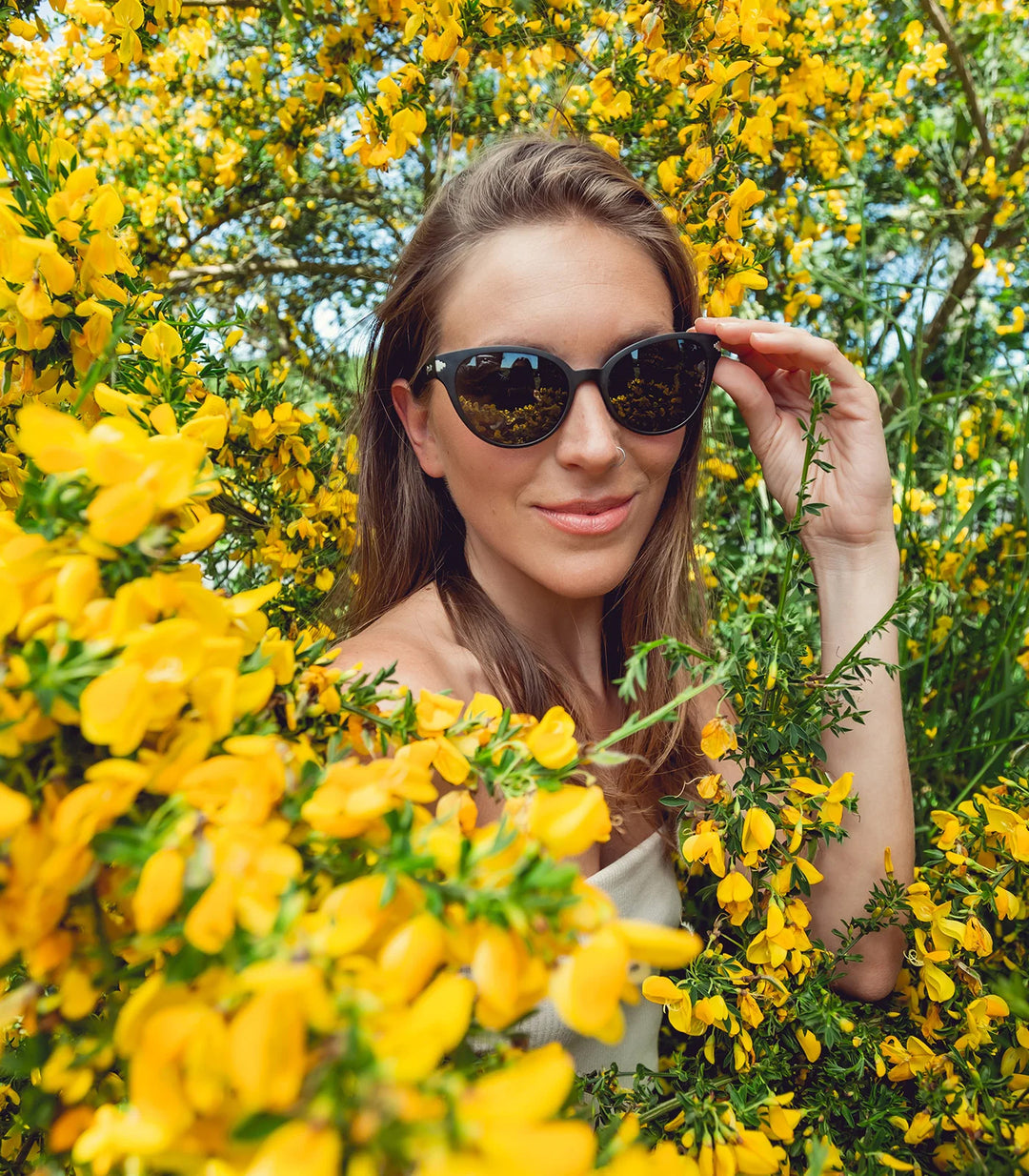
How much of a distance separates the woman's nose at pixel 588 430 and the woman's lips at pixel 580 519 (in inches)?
3.6

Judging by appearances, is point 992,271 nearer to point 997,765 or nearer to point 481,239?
point 997,765

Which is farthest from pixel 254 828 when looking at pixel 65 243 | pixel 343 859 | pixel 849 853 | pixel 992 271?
pixel 992 271

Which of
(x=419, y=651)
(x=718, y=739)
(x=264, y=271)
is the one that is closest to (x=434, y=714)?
(x=718, y=739)

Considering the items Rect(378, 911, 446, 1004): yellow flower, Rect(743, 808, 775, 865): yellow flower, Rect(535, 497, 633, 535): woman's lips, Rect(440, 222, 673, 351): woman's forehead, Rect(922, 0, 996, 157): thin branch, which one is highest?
Rect(922, 0, 996, 157): thin branch

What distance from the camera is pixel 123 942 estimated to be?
15.8 inches

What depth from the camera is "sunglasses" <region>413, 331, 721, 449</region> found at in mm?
1214

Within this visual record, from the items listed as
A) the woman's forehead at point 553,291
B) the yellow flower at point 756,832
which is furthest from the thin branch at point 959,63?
the yellow flower at point 756,832

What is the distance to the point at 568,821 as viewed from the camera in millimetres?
386

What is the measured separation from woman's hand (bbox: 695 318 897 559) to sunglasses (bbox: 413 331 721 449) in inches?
8.4

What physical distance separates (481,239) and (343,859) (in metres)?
1.24

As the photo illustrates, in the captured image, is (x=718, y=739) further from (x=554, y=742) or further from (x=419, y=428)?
(x=419, y=428)

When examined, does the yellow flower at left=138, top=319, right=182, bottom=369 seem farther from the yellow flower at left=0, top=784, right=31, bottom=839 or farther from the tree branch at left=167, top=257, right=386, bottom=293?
the tree branch at left=167, top=257, right=386, bottom=293

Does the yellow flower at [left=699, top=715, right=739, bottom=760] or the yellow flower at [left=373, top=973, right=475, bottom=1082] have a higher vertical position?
the yellow flower at [left=373, top=973, right=475, bottom=1082]

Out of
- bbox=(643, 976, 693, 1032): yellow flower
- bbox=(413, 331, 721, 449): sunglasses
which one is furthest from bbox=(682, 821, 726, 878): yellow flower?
bbox=(413, 331, 721, 449): sunglasses
